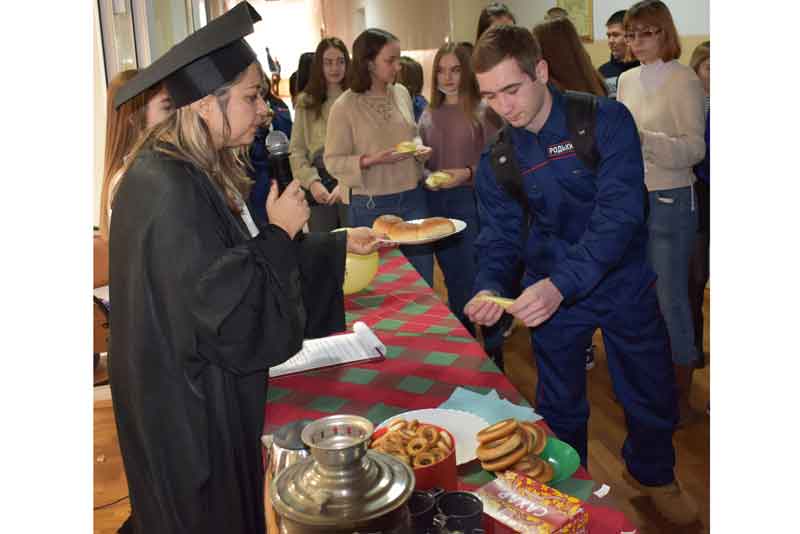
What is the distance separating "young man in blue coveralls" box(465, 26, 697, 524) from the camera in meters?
1.95

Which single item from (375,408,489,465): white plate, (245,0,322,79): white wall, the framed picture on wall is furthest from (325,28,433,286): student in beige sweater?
(245,0,322,79): white wall

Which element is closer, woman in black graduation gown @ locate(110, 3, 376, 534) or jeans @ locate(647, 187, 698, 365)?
woman in black graduation gown @ locate(110, 3, 376, 534)

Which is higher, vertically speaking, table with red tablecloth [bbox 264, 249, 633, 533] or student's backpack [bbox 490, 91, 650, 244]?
student's backpack [bbox 490, 91, 650, 244]

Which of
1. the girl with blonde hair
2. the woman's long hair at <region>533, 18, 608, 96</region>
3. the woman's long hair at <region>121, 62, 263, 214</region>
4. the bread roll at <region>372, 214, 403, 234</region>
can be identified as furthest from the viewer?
the bread roll at <region>372, 214, 403, 234</region>

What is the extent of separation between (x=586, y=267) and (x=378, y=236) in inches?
24.6

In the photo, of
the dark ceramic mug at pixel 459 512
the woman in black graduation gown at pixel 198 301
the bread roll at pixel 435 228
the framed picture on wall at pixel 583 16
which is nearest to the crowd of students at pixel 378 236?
the woman in black graduation gown at pixel 198 301

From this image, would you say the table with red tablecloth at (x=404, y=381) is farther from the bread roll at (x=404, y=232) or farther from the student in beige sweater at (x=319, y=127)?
the student in beige sweater at (x=319, y=127)

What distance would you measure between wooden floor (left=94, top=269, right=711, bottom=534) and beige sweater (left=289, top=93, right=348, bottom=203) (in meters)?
1.48

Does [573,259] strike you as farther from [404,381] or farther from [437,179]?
[437,179]

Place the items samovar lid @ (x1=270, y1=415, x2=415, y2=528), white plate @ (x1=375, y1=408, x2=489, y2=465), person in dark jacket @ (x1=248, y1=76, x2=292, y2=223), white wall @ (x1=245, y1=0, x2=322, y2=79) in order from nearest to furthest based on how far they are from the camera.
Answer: samovar lid @ (x1=270, y1=415, x2=415, y2=528)
white plate @ (x1=375, y1=408, x2=489, y2=465)
person in dark jacket @ (x1=248, y1=76, x2=292, y2=223)
white wall @ (x1=245, y1=0, x2=322, y2=79)

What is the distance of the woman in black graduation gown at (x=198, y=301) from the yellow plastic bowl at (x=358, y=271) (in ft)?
2.99

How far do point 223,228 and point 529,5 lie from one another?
5.80 meters

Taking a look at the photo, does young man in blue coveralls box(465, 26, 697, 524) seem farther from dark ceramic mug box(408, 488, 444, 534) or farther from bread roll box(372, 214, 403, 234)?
dark ceramic mug box(408, 488, 444, 534)
